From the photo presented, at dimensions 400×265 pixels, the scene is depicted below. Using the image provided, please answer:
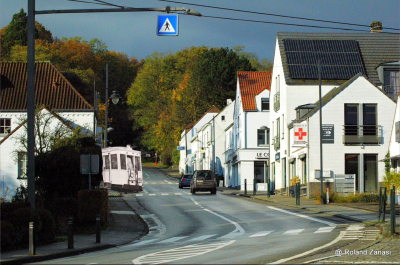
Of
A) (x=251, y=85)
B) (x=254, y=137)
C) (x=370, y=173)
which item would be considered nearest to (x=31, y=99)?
(x=370, y=173)

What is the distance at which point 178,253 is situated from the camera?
14734mm

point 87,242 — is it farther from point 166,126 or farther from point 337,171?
point 166,126

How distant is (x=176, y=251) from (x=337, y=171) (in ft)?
86.3

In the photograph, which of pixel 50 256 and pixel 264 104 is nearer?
pixel 50 256

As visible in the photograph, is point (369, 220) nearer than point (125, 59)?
Yes

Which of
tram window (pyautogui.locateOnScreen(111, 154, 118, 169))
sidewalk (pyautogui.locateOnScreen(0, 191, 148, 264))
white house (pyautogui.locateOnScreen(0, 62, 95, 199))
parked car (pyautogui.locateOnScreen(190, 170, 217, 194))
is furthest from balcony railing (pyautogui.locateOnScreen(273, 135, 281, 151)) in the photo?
tram window (pyautogui.locateOnScreen(111, 154, 118, 169))

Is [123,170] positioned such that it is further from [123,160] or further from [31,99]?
[31,99]

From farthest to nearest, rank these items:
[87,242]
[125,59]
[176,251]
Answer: [125,59] < [87,242] < [176,251]

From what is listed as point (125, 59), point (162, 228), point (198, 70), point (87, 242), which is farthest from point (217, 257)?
point (125, 59)

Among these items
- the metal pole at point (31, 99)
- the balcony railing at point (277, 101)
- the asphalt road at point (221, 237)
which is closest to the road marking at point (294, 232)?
the asphalt road at point (221, 237)

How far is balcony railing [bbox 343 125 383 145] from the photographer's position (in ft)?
131

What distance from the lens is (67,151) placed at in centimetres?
2730

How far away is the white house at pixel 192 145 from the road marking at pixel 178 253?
7257 cm

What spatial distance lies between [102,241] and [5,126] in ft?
118
